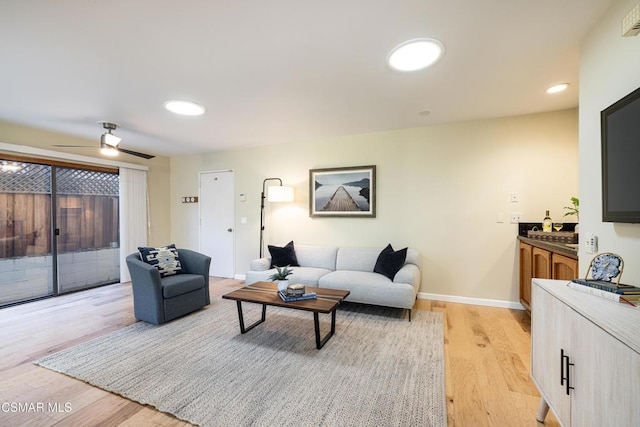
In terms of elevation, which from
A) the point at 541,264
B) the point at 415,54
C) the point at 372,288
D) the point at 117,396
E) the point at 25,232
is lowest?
the point at 117,396

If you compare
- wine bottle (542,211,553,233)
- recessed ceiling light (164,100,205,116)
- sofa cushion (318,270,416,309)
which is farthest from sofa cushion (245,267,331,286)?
wine bottle (542,211,553,233)

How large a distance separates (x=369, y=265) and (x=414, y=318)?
2.94ft

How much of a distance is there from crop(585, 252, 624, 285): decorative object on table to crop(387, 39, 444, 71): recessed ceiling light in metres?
1.62

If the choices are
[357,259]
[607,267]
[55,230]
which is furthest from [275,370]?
[55,230]

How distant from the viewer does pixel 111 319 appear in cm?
300

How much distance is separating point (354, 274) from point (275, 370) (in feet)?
5.31

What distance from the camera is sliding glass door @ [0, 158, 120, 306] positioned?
3459 millimetres

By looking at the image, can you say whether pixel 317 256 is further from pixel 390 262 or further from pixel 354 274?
pixel 390 262

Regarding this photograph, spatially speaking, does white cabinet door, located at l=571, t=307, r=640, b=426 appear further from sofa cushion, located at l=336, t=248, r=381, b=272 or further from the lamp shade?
the lamp shade

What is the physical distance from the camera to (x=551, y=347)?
136cm

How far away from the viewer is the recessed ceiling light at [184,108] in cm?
278

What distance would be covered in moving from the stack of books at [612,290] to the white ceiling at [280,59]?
155 cm

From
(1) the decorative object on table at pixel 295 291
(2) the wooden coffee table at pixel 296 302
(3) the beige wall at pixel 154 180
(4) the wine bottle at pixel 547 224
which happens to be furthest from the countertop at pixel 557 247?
(3) the beige wall at pixel 154 180

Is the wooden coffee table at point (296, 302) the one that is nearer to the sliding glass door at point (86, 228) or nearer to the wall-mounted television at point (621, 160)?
the wall-mounted television at point (621, 160)
